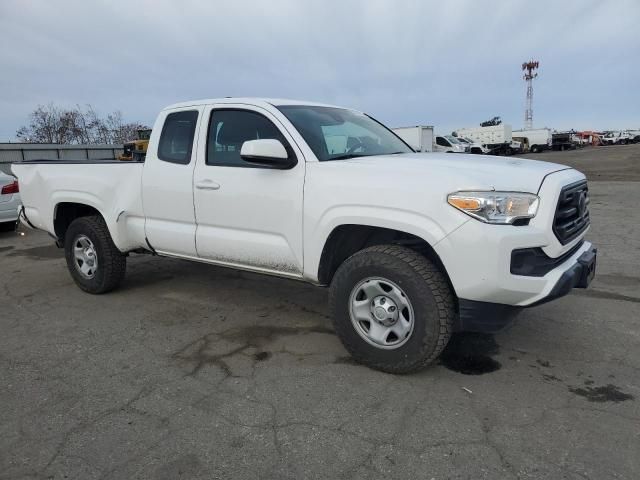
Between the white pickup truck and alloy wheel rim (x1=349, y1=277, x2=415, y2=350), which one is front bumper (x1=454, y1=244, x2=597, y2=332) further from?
alloy wheel rim (x1=349, y1=277, x2=415, y2=350)

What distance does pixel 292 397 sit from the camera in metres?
3.07

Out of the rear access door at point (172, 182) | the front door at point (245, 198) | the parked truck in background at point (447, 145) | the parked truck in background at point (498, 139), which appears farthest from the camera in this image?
the parked truck in background at point (498, 139)

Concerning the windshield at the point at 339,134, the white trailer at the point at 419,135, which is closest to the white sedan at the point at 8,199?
the windshield at the point at 339,134

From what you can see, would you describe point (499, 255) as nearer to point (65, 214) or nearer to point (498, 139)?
point (65, 214)

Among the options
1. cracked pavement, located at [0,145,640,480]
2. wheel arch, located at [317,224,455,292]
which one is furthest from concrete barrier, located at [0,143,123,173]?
wheel arch, located at [317,224,455,292]

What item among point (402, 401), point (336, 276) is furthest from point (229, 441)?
point (336, 276)

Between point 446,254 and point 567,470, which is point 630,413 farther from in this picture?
point 446,254

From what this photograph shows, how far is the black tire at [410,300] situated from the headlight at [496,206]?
46cm

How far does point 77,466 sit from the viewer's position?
2455 millimetres

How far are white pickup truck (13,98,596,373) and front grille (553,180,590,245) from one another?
18 mm

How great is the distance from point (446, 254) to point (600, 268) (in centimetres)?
396

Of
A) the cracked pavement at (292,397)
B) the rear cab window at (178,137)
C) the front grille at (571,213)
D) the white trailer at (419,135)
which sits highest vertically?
the white trailer at (419,135)

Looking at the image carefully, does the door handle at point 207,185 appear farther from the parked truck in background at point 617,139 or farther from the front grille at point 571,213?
the parked truck in background at point 617,139

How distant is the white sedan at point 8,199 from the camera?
8.88 meters
